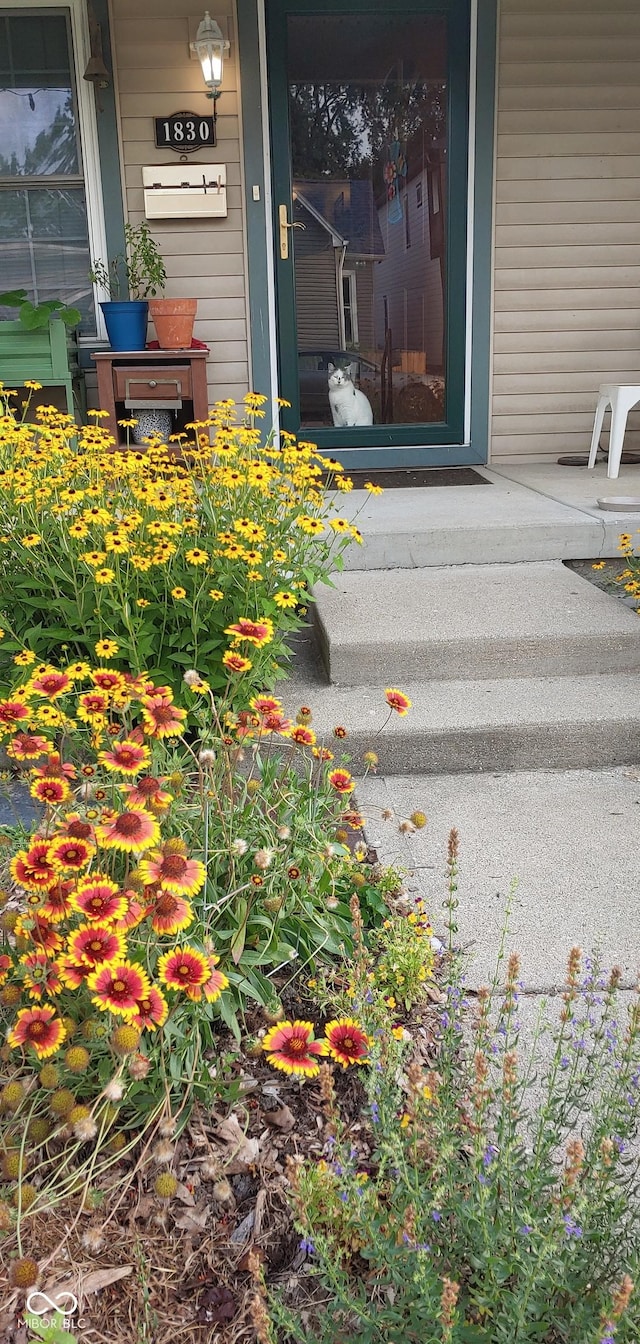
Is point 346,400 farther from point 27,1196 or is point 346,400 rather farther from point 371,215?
point 27,1196

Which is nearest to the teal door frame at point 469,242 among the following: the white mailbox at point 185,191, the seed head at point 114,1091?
the white mailbox at point 185,191

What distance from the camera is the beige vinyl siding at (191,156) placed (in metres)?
4.85

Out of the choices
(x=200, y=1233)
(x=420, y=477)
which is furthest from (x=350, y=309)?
(x=200, y=1233)

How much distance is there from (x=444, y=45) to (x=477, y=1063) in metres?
5.36

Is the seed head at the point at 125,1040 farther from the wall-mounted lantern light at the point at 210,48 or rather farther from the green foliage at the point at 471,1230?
the wall-mounted lantern light at the point at 210,48

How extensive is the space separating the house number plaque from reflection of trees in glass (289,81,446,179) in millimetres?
448

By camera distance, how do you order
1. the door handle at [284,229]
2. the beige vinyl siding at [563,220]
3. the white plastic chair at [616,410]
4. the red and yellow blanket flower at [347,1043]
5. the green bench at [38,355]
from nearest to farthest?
the red and yellow blanket flower at [347,1043] → the white plastic chair at [616,410] → the green bench at [38,355] → the beige vinyl siding at [563,220] → the door handle at [284,229]

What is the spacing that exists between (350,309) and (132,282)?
44.6 inches

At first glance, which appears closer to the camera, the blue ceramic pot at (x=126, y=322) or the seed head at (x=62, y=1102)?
the seed head at (x=62, y=1102)

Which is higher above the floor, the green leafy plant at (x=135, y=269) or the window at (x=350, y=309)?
the green leafy plant at (x=135, y=269)

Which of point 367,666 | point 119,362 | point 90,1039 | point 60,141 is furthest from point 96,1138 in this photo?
point 60,141

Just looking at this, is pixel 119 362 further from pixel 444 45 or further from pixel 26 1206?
pixel 26 1206

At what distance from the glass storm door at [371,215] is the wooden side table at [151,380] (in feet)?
2.21

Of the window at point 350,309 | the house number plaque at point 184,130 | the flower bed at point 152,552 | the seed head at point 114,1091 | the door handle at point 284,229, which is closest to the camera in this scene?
the seed head at point 114,1091
